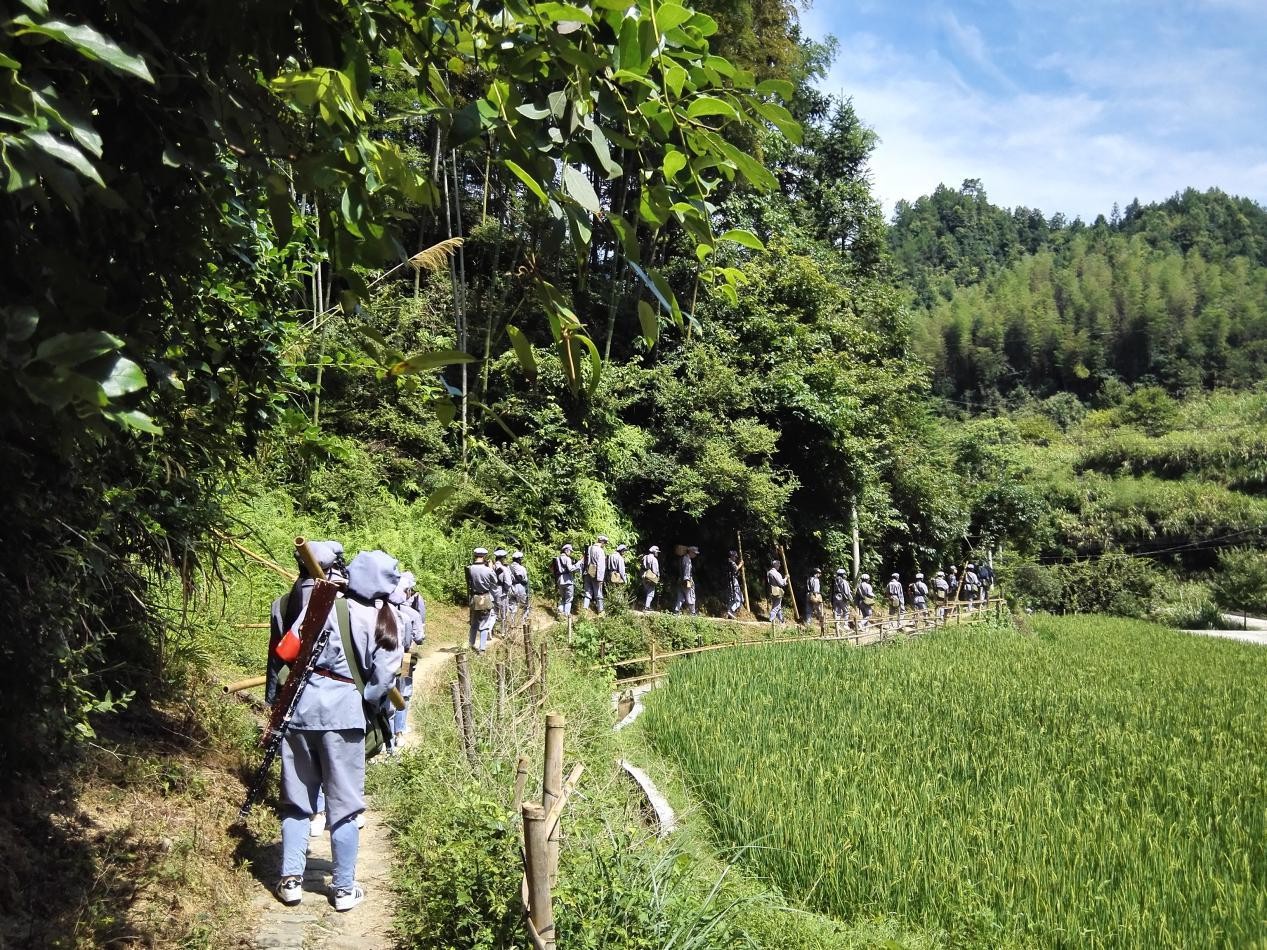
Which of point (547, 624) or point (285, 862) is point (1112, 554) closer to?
point (547, 624)

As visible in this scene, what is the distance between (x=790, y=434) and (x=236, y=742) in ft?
55.7

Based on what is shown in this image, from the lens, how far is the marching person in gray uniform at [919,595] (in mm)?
22877

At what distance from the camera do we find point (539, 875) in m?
2.87

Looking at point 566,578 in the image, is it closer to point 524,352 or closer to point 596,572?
point 596,572

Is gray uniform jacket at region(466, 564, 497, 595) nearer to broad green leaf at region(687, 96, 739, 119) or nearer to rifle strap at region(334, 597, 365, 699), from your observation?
rifle strap at region(334, 597, 365, 699)

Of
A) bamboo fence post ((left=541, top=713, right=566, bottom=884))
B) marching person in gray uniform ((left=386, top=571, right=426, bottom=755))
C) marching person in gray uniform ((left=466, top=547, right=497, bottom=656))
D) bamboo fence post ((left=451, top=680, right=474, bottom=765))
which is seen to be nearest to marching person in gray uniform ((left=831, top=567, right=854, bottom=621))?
marching person in gray uniform ((left=466, top=547, right=497, bottom=656))

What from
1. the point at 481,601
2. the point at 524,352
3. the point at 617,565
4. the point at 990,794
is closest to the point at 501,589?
the point at 481,601

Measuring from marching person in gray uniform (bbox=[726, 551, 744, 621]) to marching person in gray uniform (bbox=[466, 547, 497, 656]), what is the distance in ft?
26.7

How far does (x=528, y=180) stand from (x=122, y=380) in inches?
29.5

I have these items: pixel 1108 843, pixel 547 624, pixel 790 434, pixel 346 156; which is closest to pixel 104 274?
pixel 346 156

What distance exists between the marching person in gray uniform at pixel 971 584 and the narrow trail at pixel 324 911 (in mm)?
24908

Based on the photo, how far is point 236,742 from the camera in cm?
551

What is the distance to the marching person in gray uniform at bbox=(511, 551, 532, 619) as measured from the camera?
12352 millimetres

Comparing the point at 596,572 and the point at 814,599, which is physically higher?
the point at 596,572
